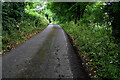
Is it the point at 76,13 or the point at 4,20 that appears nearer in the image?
the point at 4,20

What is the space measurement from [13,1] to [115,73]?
10300mm

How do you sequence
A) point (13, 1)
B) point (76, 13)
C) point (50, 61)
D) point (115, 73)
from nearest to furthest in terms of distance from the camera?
point (115, 73)
point (50, 61)
point (13, 1)
point (76, 13)

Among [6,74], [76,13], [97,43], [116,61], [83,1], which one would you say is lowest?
[6,74]

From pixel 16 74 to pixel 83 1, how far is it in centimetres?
1077

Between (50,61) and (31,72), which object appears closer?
(31,72)

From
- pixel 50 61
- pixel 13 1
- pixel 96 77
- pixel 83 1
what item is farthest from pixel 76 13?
pixel 96 77

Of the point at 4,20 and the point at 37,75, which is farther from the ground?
the point at 4,20

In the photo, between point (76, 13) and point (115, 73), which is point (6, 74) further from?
point (76, 13)

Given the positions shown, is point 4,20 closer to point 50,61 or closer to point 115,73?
point 50,61

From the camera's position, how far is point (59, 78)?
3615mm

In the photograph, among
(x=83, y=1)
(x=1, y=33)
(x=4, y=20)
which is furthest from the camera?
(x=83, y=1)

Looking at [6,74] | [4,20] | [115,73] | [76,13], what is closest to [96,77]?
[115,73]

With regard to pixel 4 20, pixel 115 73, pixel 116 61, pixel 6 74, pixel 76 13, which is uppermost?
pixel 76 13

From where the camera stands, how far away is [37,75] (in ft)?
12.4
